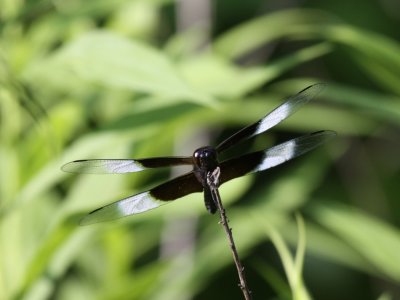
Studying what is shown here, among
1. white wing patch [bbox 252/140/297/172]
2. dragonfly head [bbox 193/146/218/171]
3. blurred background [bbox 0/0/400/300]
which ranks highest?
blurred background [bbox 0/0/400/300]

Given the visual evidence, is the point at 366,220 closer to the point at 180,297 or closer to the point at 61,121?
the point at 180,297

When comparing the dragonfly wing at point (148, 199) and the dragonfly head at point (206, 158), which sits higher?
the dragonfly wing at point (148, 199)

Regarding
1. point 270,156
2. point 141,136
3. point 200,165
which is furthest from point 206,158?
point 141,136

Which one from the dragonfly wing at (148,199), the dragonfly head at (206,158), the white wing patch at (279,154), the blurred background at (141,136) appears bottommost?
the dragonfly head at (206,158)

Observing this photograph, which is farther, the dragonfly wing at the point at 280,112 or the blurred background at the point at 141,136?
the blurred background at the point at 141,136

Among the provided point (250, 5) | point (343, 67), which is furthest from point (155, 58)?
point (343, 67)
